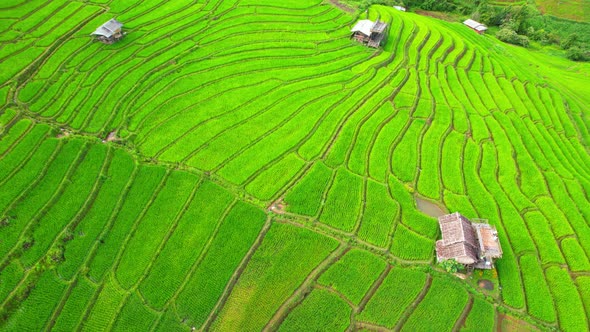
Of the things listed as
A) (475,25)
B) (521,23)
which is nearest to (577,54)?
(521,23)

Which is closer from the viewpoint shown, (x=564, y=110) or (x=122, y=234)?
(x=122, y=234)

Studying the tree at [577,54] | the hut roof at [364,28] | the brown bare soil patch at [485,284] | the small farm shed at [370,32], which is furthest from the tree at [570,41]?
the brown bare soil patch at [485,284]

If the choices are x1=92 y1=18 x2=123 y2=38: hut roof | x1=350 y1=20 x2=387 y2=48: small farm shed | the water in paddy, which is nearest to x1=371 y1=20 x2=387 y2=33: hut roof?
x1=350 y1=20 x2=387 y2=48: small farm shed

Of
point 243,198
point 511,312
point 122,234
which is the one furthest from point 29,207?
point 511,312

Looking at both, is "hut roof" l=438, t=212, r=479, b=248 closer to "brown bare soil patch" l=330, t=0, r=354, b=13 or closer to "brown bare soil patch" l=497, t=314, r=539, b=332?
"brown bare soil patch" l=497, t=314, r=539, b=332

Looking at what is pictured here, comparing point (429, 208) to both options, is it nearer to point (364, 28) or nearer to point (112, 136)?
point (364, 28)

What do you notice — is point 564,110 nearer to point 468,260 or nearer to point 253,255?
point 468,260
